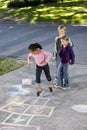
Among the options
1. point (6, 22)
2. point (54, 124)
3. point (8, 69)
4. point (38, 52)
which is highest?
point (38, 52)

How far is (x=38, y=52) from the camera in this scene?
8.67m

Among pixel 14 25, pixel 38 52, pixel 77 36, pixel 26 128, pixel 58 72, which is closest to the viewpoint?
pixel 26 128

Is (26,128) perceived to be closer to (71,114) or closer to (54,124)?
Answer: (54,124)

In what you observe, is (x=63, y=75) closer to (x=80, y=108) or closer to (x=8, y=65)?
(x=80, y=108)

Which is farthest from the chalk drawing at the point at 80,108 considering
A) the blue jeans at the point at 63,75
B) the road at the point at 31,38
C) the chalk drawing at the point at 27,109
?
the road at the point at 31,38

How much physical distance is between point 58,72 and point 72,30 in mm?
10297

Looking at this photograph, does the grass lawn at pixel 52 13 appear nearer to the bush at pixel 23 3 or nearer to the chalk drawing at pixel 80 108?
the bush at pixel 23 3

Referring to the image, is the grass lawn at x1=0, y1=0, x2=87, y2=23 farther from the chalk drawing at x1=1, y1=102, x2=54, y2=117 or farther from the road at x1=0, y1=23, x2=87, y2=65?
the chalk drawing at x1=1, y1=102, x2=54, y2=117

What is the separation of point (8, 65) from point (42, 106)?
169 inches

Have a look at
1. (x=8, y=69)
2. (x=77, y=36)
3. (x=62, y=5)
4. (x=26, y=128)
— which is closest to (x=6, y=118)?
(x=26, y=128)

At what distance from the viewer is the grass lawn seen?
2231 cm

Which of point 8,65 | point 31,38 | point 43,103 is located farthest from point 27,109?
point 31,38

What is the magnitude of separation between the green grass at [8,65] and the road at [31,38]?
725 millimetres

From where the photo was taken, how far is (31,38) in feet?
57.8
